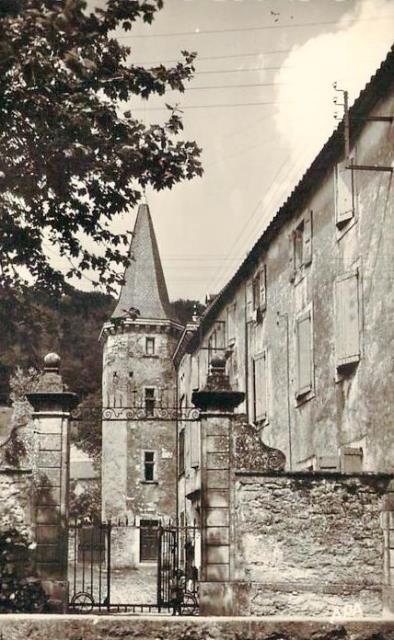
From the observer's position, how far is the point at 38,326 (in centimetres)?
1255

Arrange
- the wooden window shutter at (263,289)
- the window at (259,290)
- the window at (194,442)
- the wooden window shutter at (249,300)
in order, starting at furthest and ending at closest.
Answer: the window at (194,442) < the wooden window shutter at (249,300) < the window at (259,290) < the wooden window shutter at (263,289)

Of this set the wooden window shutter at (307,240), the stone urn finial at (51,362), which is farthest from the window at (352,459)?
the stone urn finial at (51,362)

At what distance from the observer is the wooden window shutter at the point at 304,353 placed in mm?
18577

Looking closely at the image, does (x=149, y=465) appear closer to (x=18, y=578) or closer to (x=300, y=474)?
(x=300, y=474)

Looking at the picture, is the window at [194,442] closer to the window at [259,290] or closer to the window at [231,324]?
the window at [231,324]

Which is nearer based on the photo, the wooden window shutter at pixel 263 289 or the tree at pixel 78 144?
the tree at pixel 78 144

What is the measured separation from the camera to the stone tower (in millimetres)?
35750

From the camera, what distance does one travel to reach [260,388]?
23.0 m

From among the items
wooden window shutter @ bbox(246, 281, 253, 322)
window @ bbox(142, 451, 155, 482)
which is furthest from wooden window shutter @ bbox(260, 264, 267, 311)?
window @ bbox(142, 451, 155, 482)

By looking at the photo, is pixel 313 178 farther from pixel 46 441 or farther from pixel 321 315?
pixel 46 441

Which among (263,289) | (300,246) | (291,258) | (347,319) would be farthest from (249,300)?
(347,319)

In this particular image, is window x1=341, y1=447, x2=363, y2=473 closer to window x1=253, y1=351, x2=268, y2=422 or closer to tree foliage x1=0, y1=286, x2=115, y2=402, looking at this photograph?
tree foliage x1=0, y1=286, x2=115, y2=402

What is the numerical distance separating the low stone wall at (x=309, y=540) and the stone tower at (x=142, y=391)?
22.2 metres

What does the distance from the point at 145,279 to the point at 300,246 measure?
62.3 ft
